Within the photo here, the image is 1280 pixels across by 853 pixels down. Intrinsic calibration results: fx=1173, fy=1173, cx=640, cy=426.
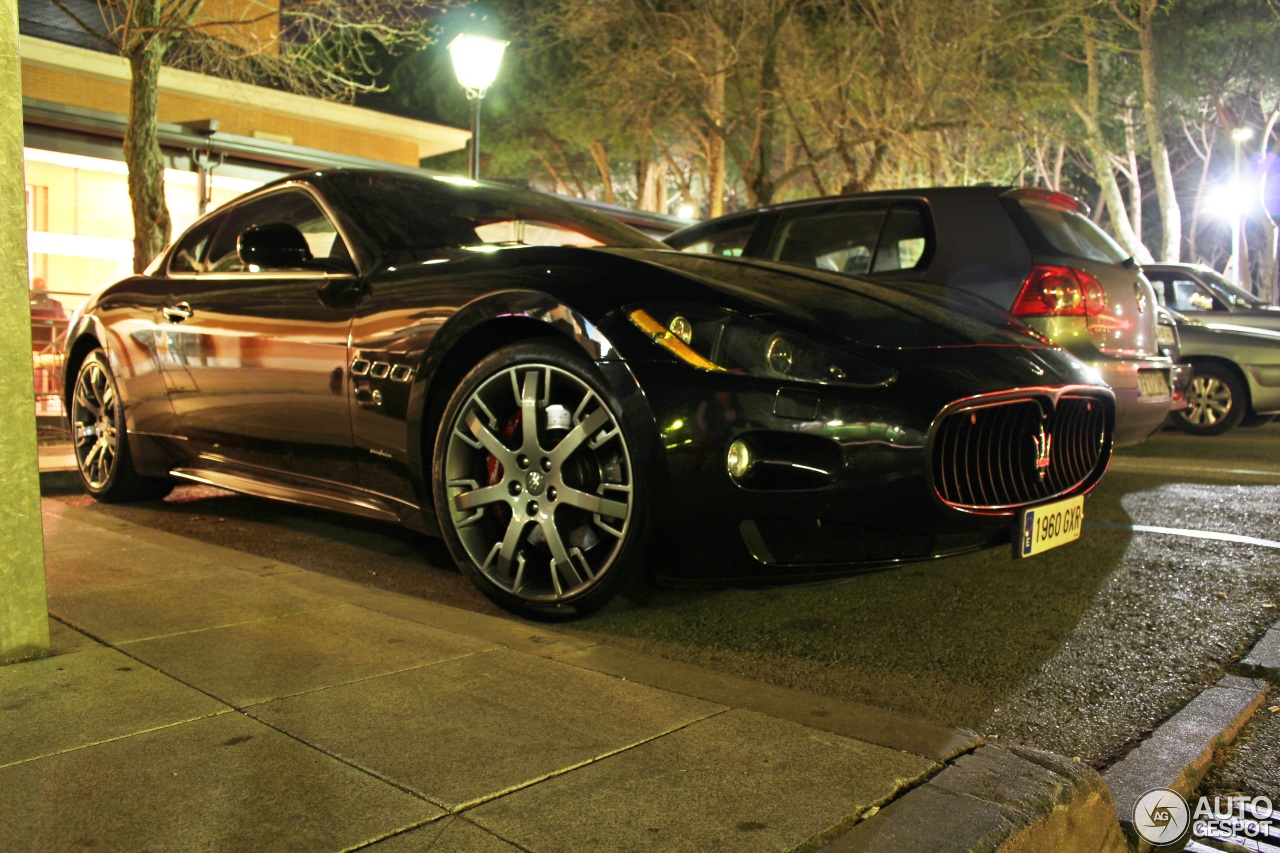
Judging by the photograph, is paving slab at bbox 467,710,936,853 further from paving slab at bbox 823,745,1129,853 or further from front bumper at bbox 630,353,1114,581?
front bumper at bbox 630,353,1114,581

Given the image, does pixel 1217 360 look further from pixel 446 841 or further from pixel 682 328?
pixel 446 841

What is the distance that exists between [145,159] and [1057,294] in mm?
8358

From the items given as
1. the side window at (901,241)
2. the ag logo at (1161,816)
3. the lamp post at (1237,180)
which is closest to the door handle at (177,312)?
the side window at (901,241)

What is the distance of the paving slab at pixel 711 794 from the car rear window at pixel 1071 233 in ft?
14.8

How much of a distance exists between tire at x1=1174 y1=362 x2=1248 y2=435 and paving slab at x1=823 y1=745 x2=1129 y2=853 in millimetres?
9695

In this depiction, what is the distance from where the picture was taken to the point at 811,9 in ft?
73.9

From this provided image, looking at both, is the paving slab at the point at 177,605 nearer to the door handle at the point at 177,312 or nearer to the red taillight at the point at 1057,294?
the door handle at the point at 177,312

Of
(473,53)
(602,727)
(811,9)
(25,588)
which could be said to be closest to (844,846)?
(602,727)

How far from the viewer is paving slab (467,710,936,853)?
6.66ft

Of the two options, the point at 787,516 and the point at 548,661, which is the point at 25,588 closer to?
the point at 548,661

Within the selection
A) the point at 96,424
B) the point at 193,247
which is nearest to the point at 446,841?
the point at 193,247

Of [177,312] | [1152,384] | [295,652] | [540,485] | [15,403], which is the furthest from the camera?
[1152,384]

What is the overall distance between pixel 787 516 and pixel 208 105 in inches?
756

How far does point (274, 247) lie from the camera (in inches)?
172
